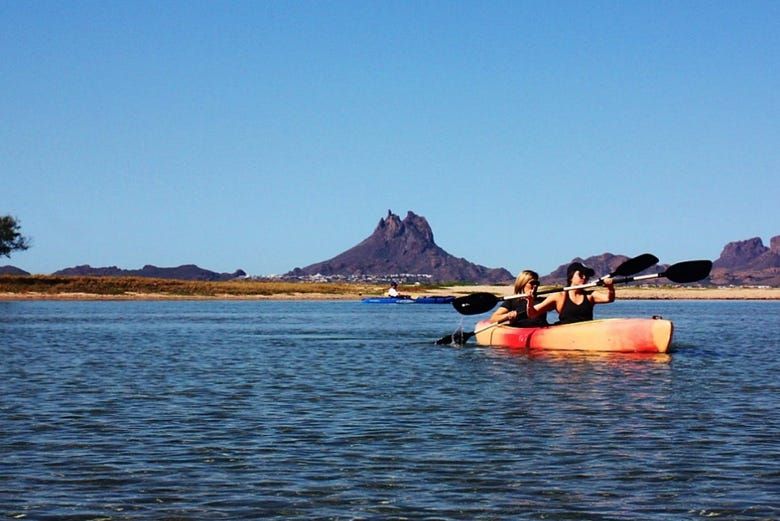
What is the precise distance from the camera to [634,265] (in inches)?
1086

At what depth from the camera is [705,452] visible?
1196 cm

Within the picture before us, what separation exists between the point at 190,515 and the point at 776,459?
20.3 feet

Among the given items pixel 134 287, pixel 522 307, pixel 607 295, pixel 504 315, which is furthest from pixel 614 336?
pixel 134 287

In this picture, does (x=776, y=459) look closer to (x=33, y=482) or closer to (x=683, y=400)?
(x=683, y=400)

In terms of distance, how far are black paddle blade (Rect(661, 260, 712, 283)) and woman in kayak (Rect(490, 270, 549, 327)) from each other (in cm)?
351

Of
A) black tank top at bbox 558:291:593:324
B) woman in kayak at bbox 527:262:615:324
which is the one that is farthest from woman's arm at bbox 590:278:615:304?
black tank top at bbox 558:291:593:324

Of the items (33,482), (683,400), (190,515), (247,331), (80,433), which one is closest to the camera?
(190,515)

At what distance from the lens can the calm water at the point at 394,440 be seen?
9438mm

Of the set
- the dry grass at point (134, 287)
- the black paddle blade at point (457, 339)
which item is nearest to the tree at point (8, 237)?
the dry grass at point (134, 287)

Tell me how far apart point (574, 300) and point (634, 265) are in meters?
1.79

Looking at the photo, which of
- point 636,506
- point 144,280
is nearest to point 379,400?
point 636,506

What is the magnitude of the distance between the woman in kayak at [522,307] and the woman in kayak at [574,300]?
16.0 inches

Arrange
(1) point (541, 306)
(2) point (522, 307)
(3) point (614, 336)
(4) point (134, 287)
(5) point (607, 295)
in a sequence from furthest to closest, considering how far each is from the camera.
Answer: (4) point (134, 287), (2) point (522, 307), (1) point (541, 306), (3) point (614, 336), (5) point (607, 295)

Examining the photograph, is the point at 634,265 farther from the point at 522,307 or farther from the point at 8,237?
the point at 8,237
